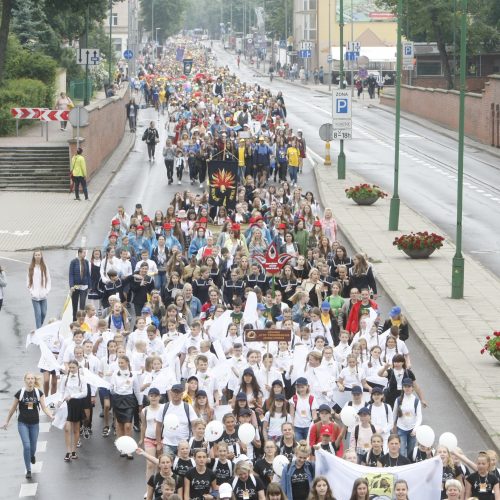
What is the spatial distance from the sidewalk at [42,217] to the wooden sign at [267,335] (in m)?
18.9

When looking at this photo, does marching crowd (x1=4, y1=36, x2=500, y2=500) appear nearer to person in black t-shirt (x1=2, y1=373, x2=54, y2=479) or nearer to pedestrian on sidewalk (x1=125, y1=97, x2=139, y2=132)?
person in black t-shirt (x1=2, y1=373, x2=54, y2=479)

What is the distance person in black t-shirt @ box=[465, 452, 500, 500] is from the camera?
1591 cm

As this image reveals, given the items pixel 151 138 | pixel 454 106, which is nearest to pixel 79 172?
pixel 151 138

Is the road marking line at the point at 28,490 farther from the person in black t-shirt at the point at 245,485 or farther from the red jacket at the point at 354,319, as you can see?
the red jacket at the point at 354,319

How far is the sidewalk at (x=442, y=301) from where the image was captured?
76.3ft

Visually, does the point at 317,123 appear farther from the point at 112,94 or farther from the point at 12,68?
the point at 12,68

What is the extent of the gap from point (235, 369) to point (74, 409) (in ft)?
7.55

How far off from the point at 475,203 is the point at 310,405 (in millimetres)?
30103

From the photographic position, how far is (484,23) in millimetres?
92375

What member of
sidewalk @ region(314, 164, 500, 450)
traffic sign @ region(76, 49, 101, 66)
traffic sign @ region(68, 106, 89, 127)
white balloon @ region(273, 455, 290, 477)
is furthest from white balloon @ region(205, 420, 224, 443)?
traffic sign @ region(76, 49, 101, 66)

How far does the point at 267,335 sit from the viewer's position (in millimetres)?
19672

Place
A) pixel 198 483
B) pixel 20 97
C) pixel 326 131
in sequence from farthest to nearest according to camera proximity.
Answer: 1. pixel 20 97
2. pixel 326 131
3. pixel 198 483

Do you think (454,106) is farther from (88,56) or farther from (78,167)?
(78,167)

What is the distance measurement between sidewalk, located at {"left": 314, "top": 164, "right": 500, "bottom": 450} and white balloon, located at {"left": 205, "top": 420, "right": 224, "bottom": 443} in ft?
14.4
